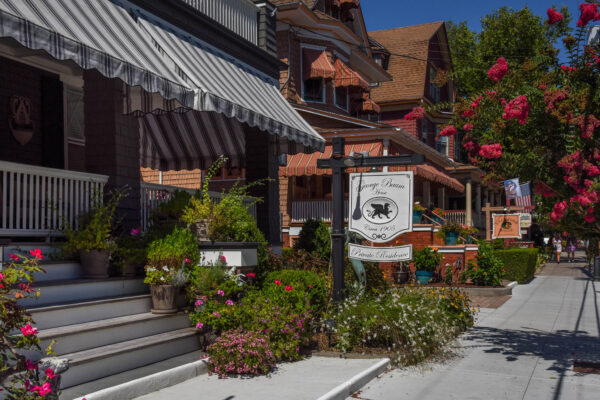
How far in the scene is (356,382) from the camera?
6.78 m

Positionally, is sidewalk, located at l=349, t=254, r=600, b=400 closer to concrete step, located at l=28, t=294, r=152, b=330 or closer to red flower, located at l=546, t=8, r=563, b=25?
concrete step, located at l=28, t=294, r=152, b=330

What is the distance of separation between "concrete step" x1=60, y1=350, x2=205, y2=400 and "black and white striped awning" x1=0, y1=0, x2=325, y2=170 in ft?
11.2

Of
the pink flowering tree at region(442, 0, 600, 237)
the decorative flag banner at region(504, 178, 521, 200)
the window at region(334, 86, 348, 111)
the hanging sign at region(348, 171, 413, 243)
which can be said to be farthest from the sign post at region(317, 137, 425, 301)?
the window at region(334, 86, 348, 111)

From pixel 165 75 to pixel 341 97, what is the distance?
1790 cm

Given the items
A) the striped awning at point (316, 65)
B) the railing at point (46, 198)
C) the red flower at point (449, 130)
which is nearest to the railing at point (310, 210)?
the striped awning at point (316, 65)

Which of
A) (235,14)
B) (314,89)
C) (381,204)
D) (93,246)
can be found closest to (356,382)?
(381,204)

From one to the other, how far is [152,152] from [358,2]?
562 inches

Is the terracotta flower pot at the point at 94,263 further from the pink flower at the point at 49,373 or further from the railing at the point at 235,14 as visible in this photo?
the railing at the point at 235,14

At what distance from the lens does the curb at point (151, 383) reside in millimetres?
5664

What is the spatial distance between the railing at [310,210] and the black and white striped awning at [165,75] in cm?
786

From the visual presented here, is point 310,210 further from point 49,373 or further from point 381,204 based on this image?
point 49,373

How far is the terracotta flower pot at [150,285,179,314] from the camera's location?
299 inches

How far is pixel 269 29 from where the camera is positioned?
45.4 ft

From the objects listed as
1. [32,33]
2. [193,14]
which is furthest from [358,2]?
[32,33]
